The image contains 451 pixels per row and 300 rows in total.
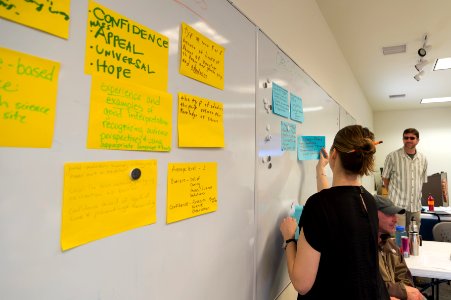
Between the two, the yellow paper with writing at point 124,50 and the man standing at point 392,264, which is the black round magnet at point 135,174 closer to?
the yellow paper with writing at point 124,50

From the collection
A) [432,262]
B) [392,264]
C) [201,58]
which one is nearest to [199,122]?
[201,58]

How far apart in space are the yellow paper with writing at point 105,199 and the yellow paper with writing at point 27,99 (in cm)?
8

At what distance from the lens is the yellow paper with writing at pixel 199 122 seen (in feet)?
2.50

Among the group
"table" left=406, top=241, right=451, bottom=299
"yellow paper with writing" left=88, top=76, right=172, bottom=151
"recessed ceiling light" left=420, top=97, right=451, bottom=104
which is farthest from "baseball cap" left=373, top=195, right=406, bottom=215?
"recessed ceiling light" left=420, top=97, right=451, bottom=104

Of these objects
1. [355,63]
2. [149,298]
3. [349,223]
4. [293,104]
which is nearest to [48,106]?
[149,298]

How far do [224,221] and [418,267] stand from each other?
1688 mm

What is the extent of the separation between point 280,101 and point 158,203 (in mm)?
937

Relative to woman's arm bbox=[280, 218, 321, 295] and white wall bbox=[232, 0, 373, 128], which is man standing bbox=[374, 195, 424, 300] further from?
white wall bbox=[232, 0, 373, 128]

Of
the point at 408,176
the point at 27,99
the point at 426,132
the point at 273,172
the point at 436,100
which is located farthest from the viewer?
the point at 426,132

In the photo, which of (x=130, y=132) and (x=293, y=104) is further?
(x=293, y=104)

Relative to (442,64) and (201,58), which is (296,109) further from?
(442,64)

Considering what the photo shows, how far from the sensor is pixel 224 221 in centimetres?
95

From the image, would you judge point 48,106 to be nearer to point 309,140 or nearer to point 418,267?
point 309,140

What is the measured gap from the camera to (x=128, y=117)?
24.0 inches
